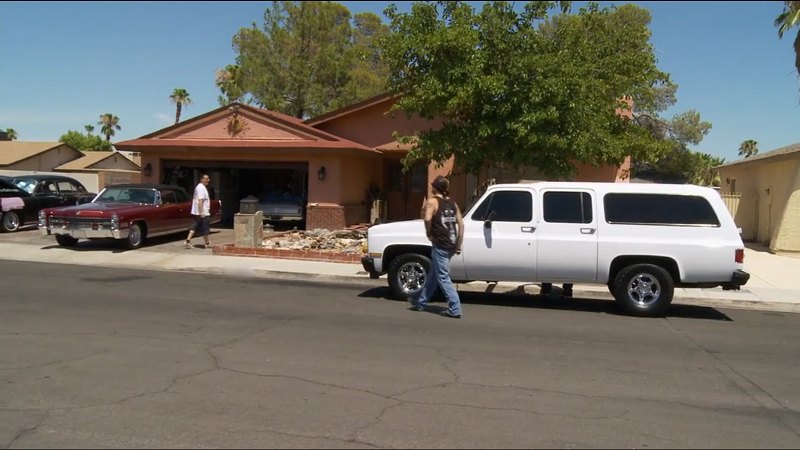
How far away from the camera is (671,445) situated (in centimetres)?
469

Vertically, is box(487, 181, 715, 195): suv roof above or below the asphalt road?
above

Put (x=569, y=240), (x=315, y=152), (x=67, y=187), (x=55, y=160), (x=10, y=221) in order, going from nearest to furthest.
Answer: (x=569, y=240) → (x=10, y=221) → (x=315, y=152) → (x=67, y=187) → (x=55, y=160)

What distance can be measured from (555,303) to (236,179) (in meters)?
17.0

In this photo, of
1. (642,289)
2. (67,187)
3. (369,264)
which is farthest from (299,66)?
(642,289)

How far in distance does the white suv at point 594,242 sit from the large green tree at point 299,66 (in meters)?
22.8

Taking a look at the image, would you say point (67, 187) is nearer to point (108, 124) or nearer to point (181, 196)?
point (181, 196)

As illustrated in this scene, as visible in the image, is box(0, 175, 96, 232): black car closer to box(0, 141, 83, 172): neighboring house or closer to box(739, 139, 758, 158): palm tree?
box(0, 141, 83, 172): neighboring house

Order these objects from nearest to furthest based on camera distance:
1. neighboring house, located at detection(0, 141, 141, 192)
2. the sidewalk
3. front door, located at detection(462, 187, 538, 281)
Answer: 1. front door, located at detection(462, 187, 538, 281)
2. the sidewalk
3. neighboring house, located at detection(0, 141, 141, 192)

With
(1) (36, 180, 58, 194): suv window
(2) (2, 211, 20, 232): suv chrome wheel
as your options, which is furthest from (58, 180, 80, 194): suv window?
(2) (2, 211, 20, 232): suv chrome wheel

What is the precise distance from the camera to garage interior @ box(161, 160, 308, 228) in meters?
22.7

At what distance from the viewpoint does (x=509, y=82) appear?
15.0 meters

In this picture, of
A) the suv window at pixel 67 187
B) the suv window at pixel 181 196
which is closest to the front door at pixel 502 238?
the suv window at pixel 181 196

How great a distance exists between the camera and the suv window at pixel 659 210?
32.5 ft

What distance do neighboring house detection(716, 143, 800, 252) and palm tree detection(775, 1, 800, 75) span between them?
3.14 metres
